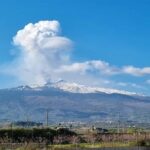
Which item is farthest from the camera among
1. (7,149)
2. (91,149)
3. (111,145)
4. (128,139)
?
(128,139)

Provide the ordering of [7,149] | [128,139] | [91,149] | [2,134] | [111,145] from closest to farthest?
[7,149] → [91,149] → [111,145] → [2,134] → [128,139]

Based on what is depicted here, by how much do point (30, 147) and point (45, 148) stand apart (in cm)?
128

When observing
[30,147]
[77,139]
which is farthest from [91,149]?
[77,139]

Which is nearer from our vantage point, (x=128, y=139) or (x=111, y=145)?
(x=111, y=145)

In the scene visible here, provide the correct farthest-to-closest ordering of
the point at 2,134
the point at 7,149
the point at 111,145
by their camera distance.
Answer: the point at 2,134, the point at 111,145, the point at 7,149

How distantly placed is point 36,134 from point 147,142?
485 inches

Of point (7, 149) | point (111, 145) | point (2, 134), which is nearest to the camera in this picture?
point (7, 149)

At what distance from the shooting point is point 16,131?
201ft

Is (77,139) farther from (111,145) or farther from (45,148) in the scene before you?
(45,148)

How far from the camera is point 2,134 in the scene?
59.7 metres

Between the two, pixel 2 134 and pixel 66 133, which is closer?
pixel 2 134

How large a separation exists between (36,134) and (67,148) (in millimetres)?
14958

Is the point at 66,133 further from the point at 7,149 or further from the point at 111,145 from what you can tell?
the point at 7,149

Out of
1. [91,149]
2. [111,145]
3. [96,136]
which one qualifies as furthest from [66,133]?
[91,149]
